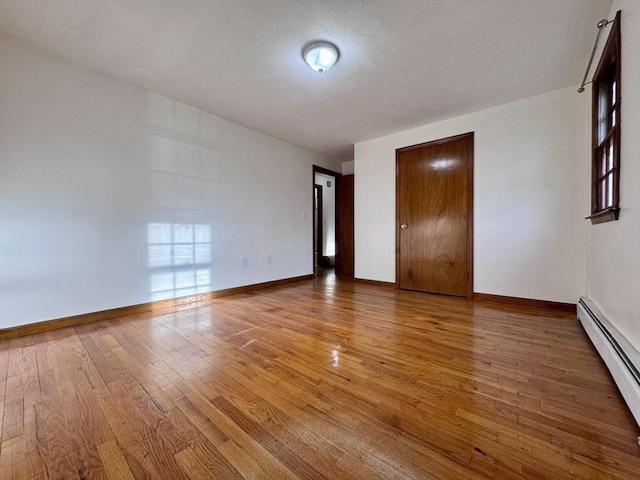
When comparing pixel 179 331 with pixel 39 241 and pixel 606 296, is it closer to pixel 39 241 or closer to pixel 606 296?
pixel 39 241

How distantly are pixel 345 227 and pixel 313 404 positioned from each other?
13.5 ft

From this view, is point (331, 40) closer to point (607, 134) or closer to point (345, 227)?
point (607, 134)

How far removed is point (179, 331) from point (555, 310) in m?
3.62

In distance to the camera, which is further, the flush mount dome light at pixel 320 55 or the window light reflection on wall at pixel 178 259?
the window light reflection on wall at pixel 178 259

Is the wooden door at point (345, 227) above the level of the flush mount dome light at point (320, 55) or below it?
below

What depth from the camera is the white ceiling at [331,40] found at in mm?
1691

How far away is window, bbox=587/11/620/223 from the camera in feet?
5.19

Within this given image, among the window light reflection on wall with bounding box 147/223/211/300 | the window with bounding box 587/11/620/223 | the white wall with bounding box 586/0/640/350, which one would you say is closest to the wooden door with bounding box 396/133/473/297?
the window with bounding box 587/11/620/223

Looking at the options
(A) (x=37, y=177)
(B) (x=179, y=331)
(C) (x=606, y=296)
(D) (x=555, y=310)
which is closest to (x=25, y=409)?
(B) (x=179, y=331)

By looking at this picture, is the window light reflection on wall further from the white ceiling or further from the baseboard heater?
the baseboard heater

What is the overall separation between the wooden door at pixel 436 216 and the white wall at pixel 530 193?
0.12m

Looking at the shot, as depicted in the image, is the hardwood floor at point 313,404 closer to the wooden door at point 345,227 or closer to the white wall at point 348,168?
the wooden door at point 345,227

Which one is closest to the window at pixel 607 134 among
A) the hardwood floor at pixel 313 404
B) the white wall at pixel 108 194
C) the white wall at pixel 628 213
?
the white wall at pixel 628 213

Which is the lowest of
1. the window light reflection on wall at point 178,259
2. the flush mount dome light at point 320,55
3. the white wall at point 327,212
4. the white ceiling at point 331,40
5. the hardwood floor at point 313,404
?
the hardwood floor at point 313,404
